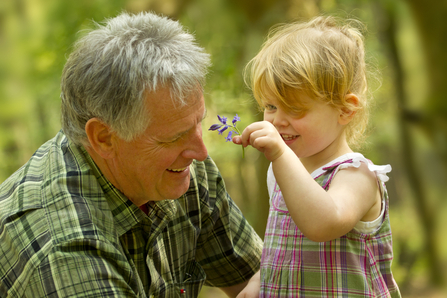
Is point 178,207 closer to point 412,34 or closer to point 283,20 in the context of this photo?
point 283,20

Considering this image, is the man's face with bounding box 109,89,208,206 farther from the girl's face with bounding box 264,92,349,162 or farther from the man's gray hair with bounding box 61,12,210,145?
the girl's face with bounding box 264,92,349,162

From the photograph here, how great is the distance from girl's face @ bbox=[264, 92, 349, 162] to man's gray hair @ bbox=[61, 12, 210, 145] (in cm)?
33

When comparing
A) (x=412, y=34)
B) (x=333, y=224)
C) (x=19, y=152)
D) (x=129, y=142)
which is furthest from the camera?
(x=19, y=152)

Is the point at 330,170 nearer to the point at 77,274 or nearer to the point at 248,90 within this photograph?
the point at 77,274

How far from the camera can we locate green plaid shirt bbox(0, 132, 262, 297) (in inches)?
53.8

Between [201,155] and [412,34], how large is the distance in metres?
4.76

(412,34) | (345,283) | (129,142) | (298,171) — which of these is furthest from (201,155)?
(412,34)

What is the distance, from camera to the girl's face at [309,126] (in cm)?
166

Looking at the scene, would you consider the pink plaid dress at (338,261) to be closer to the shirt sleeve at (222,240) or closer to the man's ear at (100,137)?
the shirt sleeve at (222,240)

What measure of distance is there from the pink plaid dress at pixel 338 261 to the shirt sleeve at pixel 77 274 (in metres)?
0.63

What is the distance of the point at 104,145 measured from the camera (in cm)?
160

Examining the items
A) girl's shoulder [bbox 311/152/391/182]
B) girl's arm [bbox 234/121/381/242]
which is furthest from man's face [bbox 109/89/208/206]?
girl's shoulder [bbox 311/152/391/182]

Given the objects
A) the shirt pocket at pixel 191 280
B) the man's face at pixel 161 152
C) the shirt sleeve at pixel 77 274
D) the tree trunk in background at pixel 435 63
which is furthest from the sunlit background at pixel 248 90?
the shirt sleeve at pixel 77 274

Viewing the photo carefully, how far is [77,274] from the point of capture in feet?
4.45
